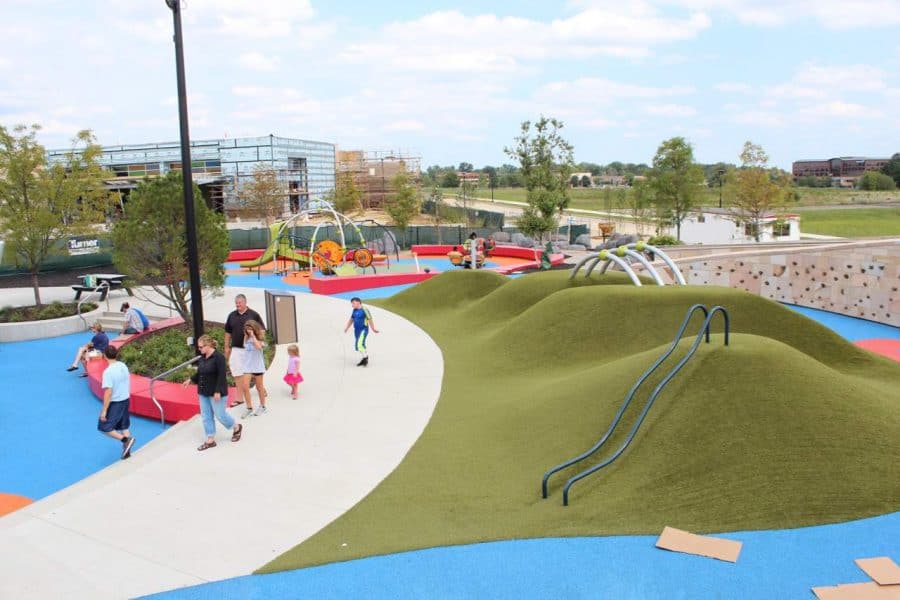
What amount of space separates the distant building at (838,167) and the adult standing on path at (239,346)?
156 meters

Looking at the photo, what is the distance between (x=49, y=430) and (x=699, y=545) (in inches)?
418

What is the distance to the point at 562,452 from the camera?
846 cm

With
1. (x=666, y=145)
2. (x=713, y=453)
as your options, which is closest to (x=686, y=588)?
(x=713, y=453)

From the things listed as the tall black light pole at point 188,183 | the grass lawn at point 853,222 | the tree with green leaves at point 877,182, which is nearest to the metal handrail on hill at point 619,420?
the tall black light pole at point 188,183

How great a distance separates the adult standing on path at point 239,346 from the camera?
10.6 m

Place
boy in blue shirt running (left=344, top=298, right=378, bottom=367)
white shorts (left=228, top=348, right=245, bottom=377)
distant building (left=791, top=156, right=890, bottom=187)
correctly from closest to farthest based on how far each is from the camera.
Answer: white shorts (left=228, top=348, right=245, bottom=377)
boy in blue shirt running (left=344, top=298, right=378, bottom=367)
distant building (left=791, top=156, right=890, bottom=187)

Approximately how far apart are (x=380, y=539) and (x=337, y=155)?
85312 mm

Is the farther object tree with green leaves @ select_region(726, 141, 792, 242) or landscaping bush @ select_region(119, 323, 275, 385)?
tree with green leaves @ select_region(726, 141, 792, 242)

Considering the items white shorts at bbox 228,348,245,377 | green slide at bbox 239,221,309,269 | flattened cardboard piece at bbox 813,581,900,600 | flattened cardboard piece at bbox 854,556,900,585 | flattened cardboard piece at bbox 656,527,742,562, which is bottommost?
flattened cardboard piece at bbox 813,581,900,600

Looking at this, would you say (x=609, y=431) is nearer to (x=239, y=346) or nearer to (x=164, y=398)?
(x=239, y=346)

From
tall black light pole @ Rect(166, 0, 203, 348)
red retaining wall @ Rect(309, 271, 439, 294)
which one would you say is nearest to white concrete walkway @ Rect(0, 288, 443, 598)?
tall black light pole @ Rect(166, 0, 203, 348)

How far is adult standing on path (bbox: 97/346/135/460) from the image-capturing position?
9.37 meters

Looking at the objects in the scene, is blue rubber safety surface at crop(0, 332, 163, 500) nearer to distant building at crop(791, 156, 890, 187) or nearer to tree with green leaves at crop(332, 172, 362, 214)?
tree with green leaves at crop(332, 172, 362, 214)

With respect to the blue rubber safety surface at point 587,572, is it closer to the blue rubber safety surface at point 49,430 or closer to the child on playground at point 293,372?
the blue rubber safety surface at point 49,430
